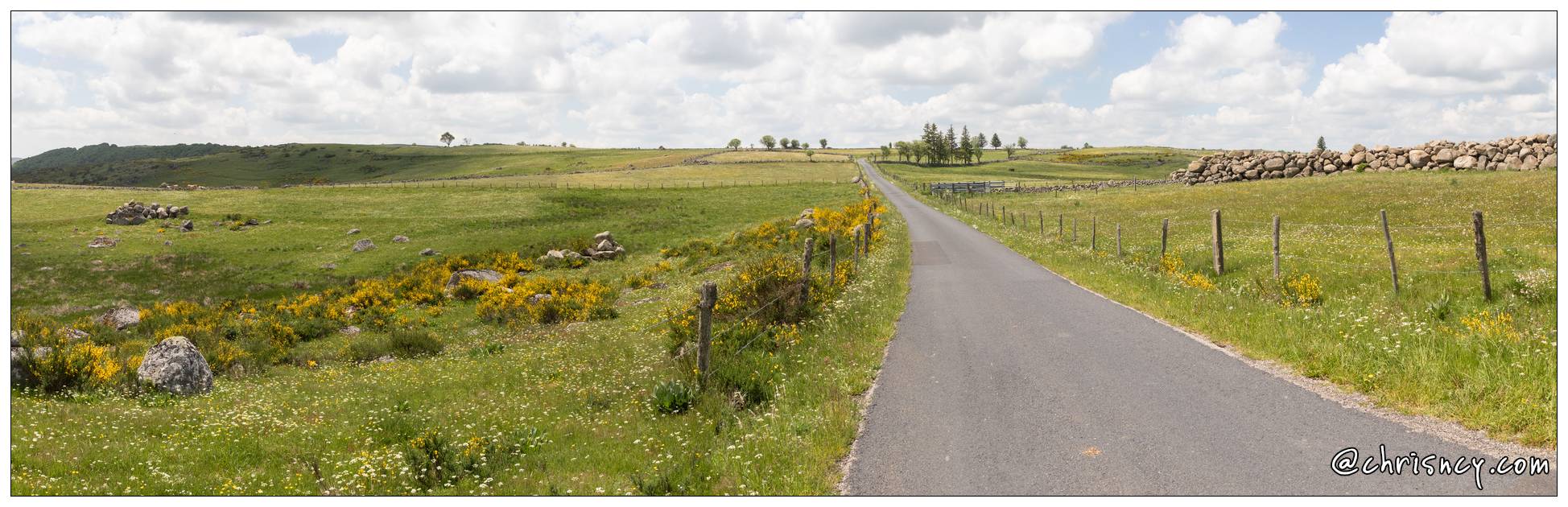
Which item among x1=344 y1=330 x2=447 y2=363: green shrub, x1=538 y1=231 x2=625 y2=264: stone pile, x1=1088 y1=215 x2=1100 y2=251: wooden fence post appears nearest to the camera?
x1=344 y1=330 x2=447 y2=363: green shrub

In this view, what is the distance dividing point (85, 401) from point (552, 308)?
14.0m

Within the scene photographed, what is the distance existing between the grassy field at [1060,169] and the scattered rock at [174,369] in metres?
112

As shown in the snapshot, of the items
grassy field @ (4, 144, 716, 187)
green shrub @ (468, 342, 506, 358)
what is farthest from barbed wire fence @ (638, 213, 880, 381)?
grassy field @ (4, 144, 716, 187)

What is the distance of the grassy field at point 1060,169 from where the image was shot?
431 ft

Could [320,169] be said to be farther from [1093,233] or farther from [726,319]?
[726,319]

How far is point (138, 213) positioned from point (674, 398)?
7136cm

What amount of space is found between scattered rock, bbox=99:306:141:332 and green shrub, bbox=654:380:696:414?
31.3m

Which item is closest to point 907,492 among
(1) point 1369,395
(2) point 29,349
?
(1) point 1369,395

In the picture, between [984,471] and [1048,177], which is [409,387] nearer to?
[984,471]

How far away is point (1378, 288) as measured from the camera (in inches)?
686

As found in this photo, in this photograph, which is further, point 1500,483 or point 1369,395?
point 1369,395

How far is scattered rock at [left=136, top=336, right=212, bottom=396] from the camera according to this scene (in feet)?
48.6

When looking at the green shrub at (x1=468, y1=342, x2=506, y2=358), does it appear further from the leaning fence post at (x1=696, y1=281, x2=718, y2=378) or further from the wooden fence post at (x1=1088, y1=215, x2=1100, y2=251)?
the wooden fence post at (x1=1088, y1=215, x2=1100, y2=251)

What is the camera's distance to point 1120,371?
11031 mm
